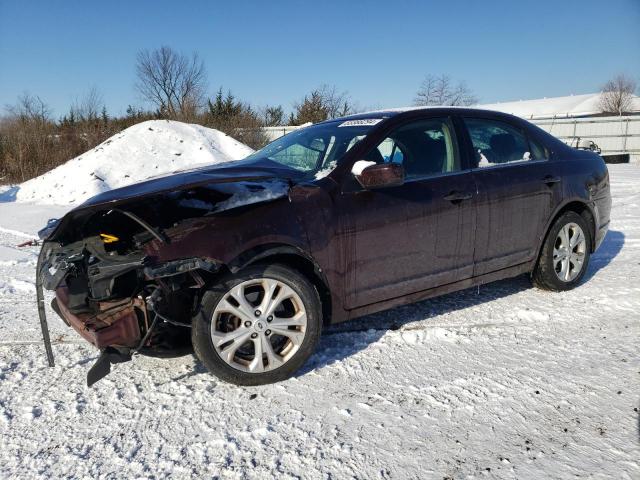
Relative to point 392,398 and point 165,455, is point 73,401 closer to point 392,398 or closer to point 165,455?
point 165,455

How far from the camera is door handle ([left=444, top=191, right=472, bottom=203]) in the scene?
135 inches

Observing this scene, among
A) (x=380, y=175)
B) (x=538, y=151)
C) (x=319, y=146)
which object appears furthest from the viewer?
(x=538, y=151)

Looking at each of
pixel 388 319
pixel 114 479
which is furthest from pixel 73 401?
pixel 388 319

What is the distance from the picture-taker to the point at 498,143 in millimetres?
3975

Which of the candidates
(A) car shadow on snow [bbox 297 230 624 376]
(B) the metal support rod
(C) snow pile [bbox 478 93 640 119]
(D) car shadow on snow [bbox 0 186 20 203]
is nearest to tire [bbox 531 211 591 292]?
(A) car shadow on snow [bbox 297 230 624 376]

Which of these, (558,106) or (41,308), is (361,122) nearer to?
(41,308)

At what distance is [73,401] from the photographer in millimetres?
2693

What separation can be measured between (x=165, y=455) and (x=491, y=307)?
2.82 meters

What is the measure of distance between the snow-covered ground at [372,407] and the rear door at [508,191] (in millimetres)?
543

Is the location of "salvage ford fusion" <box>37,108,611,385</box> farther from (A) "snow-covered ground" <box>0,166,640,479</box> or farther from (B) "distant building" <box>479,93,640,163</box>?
(B) "distant building" <box>479,93,640,163</box>

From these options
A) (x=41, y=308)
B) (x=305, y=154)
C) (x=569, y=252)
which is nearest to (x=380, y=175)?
(x=305, y=154)

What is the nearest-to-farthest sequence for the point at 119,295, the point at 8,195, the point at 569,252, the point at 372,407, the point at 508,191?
the point at 372,407 → the point at 119,295 → the point at 508,191 → the point at 569,252 → the point at 8,195

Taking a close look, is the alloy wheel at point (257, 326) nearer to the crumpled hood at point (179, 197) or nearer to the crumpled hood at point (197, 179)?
the crumpled hood at point (179, 197)

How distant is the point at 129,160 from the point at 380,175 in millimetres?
12269
